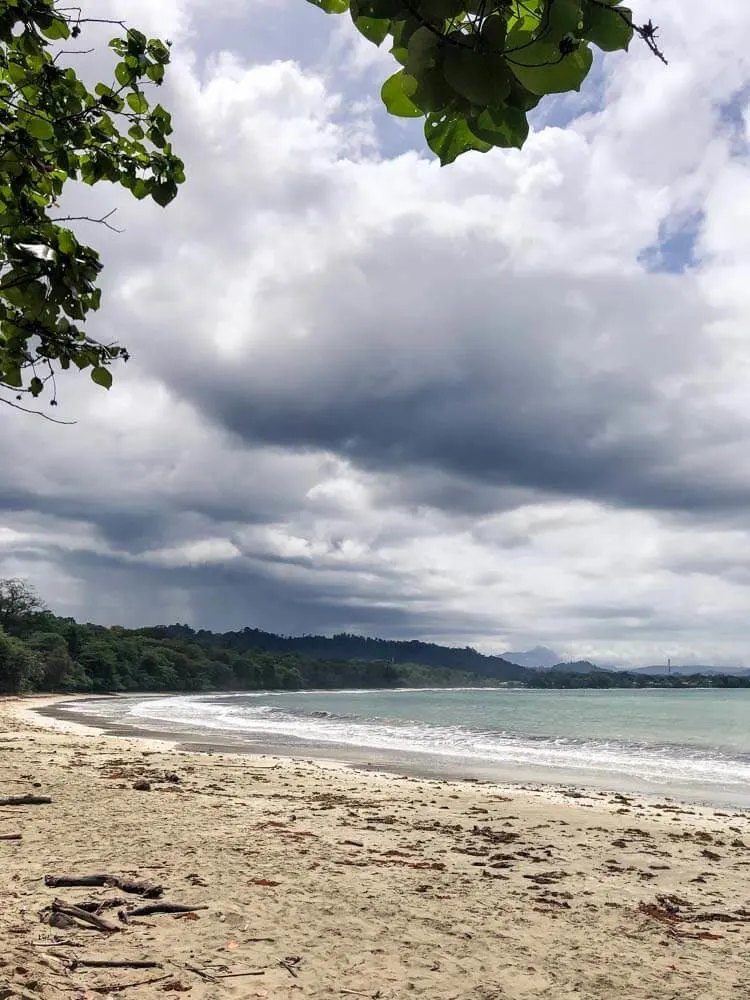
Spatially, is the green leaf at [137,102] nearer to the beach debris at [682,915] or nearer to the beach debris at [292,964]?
the beach debris at [292,964]

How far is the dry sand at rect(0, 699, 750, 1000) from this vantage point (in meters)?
4.41

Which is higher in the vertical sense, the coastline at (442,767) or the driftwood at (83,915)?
the driftwood at (83,915)

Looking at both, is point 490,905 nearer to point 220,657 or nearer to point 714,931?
point 714,931

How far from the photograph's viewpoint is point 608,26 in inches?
48.3

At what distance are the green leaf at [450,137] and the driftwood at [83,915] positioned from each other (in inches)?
205

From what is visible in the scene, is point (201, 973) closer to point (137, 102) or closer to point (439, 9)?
point (137, 102)

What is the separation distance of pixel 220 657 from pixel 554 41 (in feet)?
436

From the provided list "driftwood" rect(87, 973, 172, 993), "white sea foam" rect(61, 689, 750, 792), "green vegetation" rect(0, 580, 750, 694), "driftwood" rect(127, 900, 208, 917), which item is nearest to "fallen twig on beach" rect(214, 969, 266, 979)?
"driftwood" rect(87, 973, 172, 993)

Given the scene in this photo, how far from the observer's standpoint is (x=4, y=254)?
2492 millimetres

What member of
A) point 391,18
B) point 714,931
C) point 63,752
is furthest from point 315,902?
point 63,752

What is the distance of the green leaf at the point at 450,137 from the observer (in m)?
1.48

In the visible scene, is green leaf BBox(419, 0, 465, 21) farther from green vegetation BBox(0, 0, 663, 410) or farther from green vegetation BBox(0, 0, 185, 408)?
green vegetation BBox(0, 0, 185, 408)

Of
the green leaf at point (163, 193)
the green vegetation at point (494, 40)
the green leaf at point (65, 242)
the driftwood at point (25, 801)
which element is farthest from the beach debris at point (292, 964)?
the driftwood at point (25, 801)

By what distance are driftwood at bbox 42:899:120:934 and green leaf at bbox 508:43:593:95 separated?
5.42 m
